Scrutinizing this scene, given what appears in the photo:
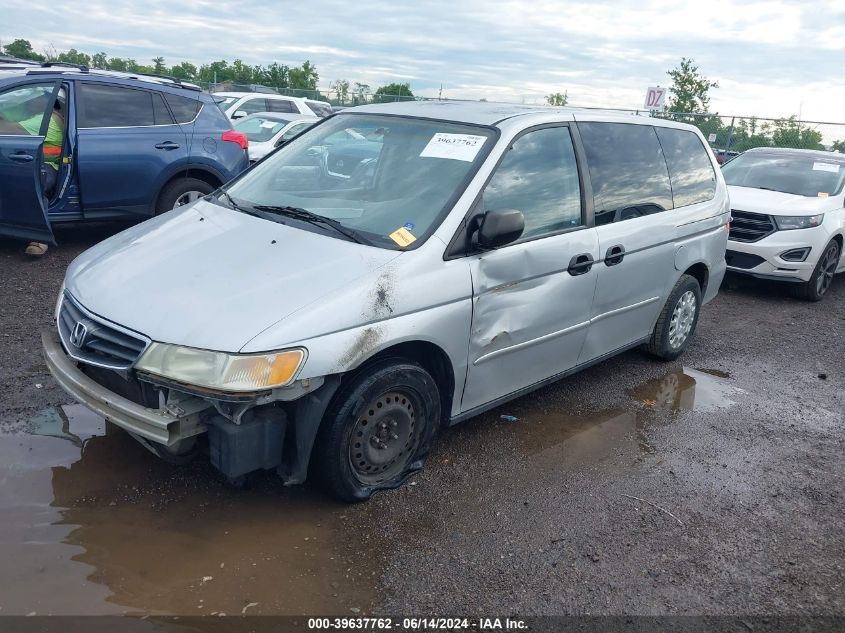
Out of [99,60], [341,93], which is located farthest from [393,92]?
[99,60]

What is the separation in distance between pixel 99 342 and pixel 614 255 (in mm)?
3077

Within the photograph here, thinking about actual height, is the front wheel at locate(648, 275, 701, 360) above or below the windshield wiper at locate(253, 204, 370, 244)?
below

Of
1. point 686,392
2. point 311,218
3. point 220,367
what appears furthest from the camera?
point 686,392

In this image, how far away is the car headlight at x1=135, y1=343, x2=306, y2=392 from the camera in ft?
9.43

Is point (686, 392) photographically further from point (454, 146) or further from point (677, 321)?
point (454, 146)

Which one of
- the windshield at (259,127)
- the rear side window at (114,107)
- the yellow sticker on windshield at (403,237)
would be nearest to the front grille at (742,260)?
the yellow sticker on windshield at (403,237)

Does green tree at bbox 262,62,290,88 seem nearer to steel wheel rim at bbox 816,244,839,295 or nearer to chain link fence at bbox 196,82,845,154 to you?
chain link fence at bbox 196,82,845,154

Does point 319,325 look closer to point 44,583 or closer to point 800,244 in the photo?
point 44,583

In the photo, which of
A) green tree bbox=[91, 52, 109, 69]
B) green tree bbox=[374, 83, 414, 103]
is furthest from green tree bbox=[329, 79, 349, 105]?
green tree bbox=[91, 52, 109, 69]

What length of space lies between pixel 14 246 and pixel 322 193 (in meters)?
5.12

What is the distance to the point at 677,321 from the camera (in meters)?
5.83

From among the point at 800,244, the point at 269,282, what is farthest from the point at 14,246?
the point at 800,244

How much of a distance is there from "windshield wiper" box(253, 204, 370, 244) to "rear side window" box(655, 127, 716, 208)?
9.35 ft

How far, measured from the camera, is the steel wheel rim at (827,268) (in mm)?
8703
